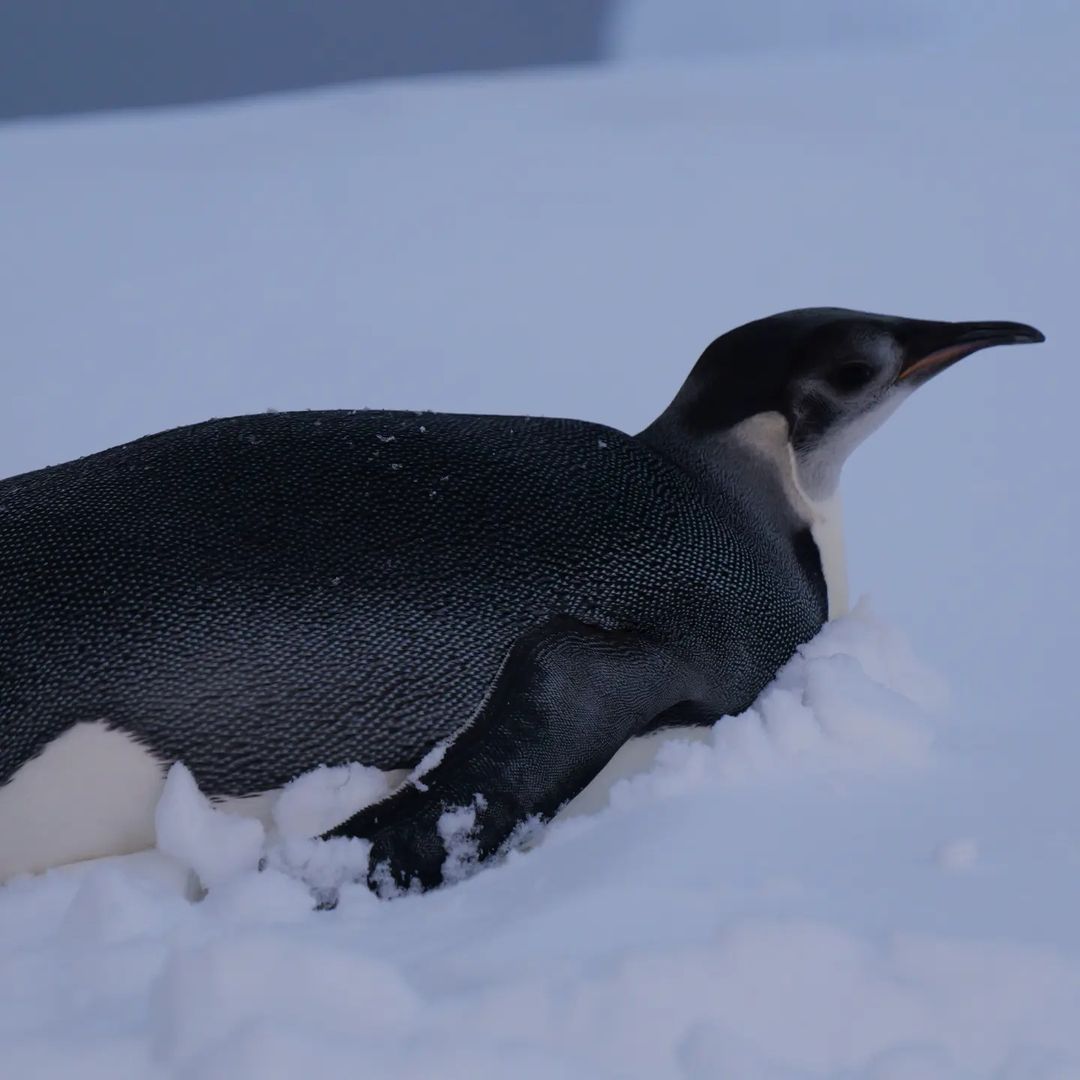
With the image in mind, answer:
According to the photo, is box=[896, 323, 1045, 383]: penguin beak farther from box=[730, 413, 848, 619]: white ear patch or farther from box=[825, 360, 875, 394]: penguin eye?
box=[730, 413, 848, 619]: white ear patch

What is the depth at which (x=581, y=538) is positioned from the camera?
166 centimetres

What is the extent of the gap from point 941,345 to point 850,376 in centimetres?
13

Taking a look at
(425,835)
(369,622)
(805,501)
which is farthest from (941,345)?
(425,835)

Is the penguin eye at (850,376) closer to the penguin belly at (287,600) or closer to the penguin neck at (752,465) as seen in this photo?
the penguin neck at (752,465)

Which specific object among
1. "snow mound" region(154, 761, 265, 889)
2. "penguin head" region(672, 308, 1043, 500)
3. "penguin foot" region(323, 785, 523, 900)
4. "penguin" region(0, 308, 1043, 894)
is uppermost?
"penguin head" region(672, 308, 1043, 500)

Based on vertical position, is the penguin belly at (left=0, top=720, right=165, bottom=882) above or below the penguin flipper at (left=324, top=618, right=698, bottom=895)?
below

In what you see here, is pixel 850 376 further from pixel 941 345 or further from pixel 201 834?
pixel 201 834

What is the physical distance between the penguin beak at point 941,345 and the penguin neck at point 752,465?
7.3 inches

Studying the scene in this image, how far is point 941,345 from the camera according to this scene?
6.39ft

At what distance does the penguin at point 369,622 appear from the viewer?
1.42m

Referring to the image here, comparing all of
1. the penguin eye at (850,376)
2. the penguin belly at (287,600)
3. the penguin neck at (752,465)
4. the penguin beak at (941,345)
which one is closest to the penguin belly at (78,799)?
the penguin belly at (287,600)

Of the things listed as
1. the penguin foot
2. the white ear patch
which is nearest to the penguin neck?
the white ear patch

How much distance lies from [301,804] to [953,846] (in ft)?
2.07

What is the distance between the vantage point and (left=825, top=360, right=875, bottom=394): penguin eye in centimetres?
193
